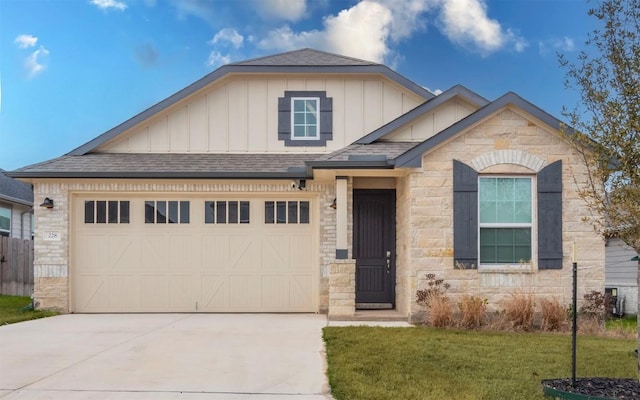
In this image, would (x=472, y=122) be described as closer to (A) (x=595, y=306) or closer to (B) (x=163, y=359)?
(A) (x=595, y=306)

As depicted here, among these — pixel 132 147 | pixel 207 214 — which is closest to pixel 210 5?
pixel 132 147

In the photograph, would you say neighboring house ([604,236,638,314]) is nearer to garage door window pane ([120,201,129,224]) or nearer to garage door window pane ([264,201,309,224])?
garage door window pane ([264,201,309,224])

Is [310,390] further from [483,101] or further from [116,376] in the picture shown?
[483,101]

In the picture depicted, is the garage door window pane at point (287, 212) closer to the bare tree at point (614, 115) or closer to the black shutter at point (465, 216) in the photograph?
the black shutter at point (465, 216)

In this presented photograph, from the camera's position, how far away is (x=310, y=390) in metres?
6.31

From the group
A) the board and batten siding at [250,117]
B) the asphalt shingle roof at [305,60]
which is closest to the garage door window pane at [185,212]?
the board and batten siding at [250,117]

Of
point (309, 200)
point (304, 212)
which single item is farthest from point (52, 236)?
point (309, 200)

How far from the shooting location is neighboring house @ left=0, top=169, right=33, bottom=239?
22.0 meters

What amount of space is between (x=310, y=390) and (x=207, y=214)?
24.9ft

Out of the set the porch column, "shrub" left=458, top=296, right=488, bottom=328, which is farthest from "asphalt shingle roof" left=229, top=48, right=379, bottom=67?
"shrub" left=458, top=296, right=488, bottom=328

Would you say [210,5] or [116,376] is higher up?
[210,5]

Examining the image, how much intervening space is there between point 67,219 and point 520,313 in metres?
9.30

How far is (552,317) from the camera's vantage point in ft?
34.4

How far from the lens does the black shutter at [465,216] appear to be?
1098cm
